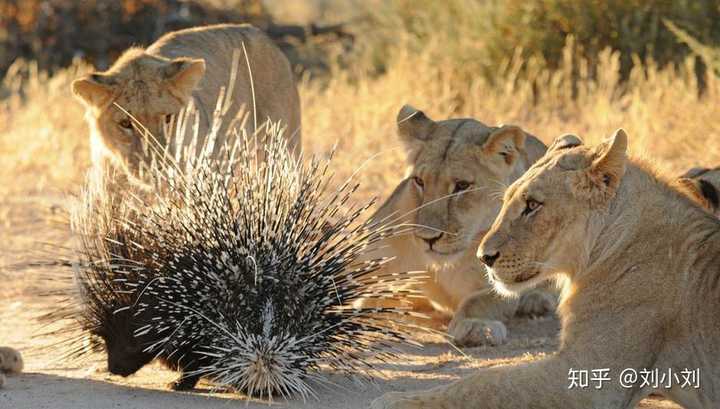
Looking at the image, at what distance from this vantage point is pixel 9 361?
5.68m

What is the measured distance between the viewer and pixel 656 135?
9.86m

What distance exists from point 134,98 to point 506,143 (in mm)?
2233

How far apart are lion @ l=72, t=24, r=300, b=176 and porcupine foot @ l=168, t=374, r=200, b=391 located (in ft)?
5.11

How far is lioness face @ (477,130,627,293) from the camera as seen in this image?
481cm

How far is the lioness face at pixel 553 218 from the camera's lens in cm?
481

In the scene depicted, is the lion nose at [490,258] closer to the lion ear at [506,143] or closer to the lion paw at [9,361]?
the lion ear at [506,143]

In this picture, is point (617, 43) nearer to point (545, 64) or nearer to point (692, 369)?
point (545, 64)

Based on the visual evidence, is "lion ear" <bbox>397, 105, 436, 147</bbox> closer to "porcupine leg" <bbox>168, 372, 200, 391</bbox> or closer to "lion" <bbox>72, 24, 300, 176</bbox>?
"lion" <bbox>72, 24, 300, 176</bbox>

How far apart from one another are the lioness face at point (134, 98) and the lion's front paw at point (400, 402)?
2.73 meters

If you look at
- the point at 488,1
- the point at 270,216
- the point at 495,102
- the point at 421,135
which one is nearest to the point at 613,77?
the point at 495,102

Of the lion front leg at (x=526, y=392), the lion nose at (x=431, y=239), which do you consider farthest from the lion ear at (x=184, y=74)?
the lion front leg at (x=526, y=392)

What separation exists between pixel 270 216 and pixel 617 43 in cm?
768

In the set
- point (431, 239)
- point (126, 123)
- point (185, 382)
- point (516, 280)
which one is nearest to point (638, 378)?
point (516, 280)

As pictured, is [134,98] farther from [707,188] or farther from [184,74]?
[707,188]
